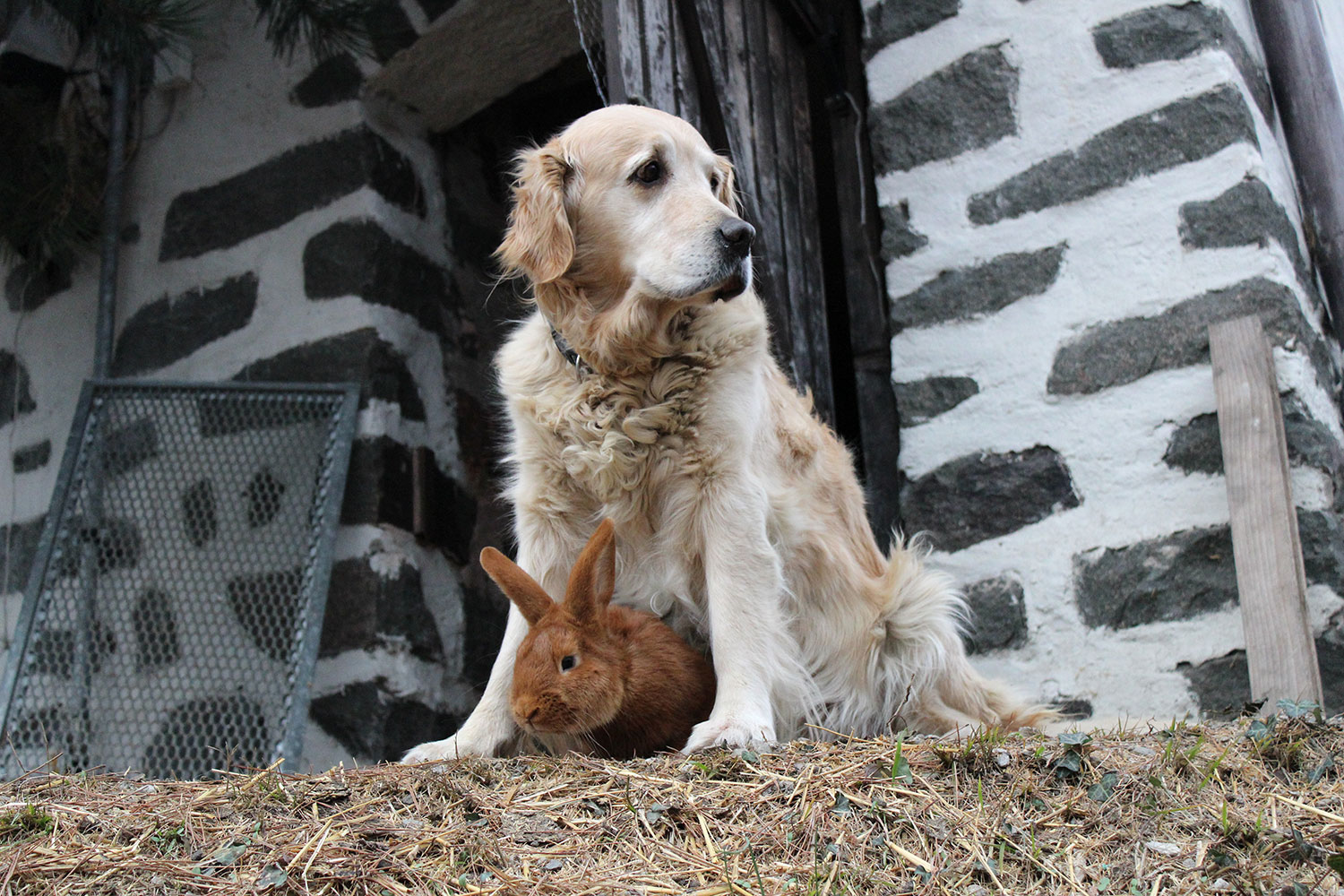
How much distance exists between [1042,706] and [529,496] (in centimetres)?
176

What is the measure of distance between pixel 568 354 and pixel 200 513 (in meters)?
2.46

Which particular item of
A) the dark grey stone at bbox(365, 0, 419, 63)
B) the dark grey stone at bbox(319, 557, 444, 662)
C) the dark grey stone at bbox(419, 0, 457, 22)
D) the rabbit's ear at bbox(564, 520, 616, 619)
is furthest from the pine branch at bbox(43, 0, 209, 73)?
the rabbit's ear at bbox(564, 520, 616, 619)

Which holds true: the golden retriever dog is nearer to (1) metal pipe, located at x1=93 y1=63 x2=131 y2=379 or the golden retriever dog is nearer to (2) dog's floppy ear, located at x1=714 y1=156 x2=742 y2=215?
(2) dog's floppy ear, located at x1=714 y1=156 x2=742 y2=215

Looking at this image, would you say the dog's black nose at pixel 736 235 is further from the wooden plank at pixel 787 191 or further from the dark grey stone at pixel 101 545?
the dark grey stone at pixel 101 545

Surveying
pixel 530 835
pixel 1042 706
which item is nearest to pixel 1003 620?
pixel 1042 706

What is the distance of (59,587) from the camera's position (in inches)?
170

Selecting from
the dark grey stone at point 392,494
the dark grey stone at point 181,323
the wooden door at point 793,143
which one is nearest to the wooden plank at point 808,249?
the wooden door at point 793,143

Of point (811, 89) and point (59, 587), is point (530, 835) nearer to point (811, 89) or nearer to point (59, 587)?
point (59, 587)

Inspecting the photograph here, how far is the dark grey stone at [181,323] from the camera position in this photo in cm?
496

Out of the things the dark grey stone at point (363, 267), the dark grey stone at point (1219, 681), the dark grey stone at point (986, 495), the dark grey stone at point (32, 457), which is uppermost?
the dark grey stone at point (363, 267)

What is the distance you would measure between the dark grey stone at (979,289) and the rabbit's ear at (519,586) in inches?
76.4

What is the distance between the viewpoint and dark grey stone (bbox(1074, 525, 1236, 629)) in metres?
3.42

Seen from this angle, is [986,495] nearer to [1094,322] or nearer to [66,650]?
[1094,322]

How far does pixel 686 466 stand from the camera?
296 cm
